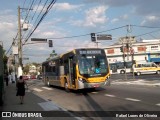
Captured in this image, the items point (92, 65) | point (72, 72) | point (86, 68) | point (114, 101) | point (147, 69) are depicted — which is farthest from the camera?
point (147, 69)

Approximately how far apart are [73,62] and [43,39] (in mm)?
23733

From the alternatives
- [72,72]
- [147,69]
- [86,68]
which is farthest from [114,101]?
[147,69]

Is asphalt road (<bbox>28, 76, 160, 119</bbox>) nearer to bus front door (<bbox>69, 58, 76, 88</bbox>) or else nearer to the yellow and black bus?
the yellow and black bus

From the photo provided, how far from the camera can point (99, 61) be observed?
22.7m

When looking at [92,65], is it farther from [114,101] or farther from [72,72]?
[114,101]

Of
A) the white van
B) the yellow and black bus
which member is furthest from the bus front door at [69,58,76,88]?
the white van

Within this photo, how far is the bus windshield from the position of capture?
22031 millimetres

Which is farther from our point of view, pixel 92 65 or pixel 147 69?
pixel 147 69

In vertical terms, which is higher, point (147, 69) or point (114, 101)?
point (147, 69)

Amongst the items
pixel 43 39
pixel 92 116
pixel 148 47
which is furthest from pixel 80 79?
pixel 148 47

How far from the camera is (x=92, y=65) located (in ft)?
73.4

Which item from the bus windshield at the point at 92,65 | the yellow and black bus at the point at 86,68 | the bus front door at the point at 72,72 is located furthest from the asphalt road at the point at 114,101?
the bus front door at the point at 72,72

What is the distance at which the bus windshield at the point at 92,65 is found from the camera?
2203 cm

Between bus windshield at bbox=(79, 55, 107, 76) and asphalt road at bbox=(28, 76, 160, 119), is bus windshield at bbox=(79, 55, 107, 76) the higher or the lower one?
the higher one
